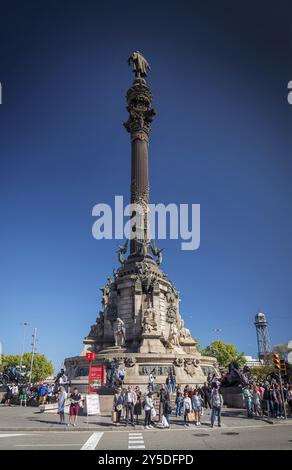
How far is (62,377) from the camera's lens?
2916cm

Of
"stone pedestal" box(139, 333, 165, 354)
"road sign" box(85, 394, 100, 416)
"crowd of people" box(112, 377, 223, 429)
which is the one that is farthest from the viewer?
"stone pedestal" box(139, 333, 165, 354)

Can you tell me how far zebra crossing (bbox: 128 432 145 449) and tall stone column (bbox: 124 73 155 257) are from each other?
26112mm

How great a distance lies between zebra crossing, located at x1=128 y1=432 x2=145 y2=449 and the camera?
40.0 feet

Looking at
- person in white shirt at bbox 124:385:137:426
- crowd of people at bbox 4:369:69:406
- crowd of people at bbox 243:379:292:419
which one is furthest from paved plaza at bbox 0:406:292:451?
crowd of people at bbox 4:369:69:406

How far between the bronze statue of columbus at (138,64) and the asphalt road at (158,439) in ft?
151

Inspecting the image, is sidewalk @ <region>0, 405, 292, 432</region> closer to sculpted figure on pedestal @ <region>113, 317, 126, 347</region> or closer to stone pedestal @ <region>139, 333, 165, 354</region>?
stone pedestal @ <region>139, 333, 165, 354</region>

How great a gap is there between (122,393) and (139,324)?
15670 mm

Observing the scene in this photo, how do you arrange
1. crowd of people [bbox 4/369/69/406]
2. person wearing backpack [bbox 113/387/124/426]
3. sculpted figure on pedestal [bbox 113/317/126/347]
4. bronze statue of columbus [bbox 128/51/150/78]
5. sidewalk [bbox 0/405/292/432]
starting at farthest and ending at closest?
bronze statue of columbus [bbox 128/51/150/78]
sculpted figure on pedestal [bbox 113/317/126/347]
crowd of people [bbox 4/369/69/406]
person wearing backpack [bbox 113/387/124/426]
sidewalk [bbox 0/405/292/432]

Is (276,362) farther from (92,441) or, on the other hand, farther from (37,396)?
(37,396)

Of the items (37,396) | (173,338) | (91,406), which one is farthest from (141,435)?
(173,338)

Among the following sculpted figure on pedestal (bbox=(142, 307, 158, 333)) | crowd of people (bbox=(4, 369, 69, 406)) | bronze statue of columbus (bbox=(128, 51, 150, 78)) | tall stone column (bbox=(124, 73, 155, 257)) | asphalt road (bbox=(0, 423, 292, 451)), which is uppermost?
bronze statue of columbus (bbox=(128, 51, 150, 78))

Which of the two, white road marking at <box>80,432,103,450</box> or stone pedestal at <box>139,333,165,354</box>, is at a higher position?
stone pedestal at <box>139,333,165,354</box>

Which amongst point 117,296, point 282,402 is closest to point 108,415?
point 282,402
